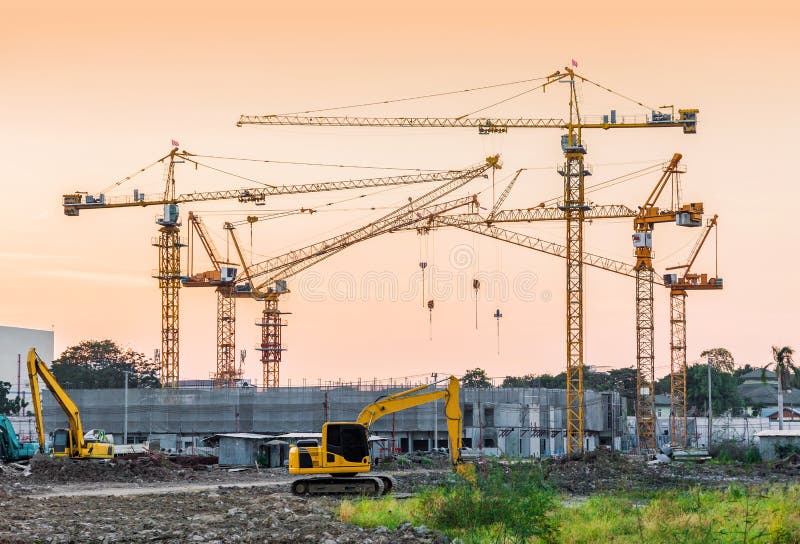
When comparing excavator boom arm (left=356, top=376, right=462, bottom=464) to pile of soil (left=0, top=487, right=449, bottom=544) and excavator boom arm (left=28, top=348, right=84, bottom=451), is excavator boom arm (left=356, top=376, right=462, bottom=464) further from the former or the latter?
excavator boom arm (left=28, top=348, right=84, bottom=451)

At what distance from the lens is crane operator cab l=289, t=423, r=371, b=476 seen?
46.0 m

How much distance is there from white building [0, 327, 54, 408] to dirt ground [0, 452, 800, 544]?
99986 millimetres

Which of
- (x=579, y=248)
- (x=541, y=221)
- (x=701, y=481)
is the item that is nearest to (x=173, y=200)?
(x=541, y=221)

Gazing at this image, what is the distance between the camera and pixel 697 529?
29703mm

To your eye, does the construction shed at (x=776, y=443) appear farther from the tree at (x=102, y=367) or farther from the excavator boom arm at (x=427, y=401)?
the tree at (x=102, y=367)

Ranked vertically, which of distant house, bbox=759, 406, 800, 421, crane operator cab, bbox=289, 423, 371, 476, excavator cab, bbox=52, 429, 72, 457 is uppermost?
crane operator cab, bbox=289, 423, 371, 476

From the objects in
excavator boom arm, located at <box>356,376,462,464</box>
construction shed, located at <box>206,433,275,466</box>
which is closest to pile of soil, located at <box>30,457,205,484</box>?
construction shed, located at <box>206,433,275,466</box>

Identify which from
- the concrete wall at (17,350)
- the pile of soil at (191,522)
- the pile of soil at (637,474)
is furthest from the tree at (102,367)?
the pile of soil at (191,522)

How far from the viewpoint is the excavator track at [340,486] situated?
156 ft

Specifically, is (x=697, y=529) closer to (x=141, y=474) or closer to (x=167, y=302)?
(x=141, y=474)

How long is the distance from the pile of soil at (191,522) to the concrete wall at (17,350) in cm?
13277

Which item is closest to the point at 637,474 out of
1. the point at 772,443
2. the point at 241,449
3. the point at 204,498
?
Result: the point at 772,443

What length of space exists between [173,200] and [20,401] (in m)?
39.3

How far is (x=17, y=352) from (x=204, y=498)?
13751 cm
